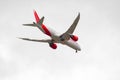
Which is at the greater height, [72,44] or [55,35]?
[55,35]

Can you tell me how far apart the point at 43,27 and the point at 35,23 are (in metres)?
3.39

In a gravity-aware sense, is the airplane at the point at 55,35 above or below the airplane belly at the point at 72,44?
above

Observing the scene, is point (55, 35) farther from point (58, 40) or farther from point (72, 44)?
point (72, 44)

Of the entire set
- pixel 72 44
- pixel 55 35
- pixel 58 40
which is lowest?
pixel 72 44

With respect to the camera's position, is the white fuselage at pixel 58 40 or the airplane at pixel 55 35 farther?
the white fuselage at pixel 58 40

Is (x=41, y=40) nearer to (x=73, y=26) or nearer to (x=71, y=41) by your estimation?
(x=71, y=41)

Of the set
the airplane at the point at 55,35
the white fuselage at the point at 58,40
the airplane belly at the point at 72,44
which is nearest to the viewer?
the airplane at the point at 55,35

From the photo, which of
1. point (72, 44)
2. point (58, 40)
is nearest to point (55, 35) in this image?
point (58, 40)

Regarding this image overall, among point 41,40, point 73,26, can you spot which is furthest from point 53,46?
point 73,26

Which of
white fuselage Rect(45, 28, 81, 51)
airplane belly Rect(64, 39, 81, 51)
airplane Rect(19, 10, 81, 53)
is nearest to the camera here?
airplane Rect(19, 10, 81, 53)

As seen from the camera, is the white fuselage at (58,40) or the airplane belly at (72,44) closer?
the white fuselage at (58,40)

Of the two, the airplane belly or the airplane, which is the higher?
the airplane

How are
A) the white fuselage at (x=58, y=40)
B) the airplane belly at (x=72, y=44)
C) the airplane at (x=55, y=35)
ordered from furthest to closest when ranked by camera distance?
the airplane belly at (x=72, y=44), the white fuselage at (x=58, y=40), the airplane at (x=55, y=35)

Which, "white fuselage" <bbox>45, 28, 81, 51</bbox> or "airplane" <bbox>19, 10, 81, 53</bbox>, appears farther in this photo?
"white fuselage" <bbox>45, 28, 81, 51</bbox>
